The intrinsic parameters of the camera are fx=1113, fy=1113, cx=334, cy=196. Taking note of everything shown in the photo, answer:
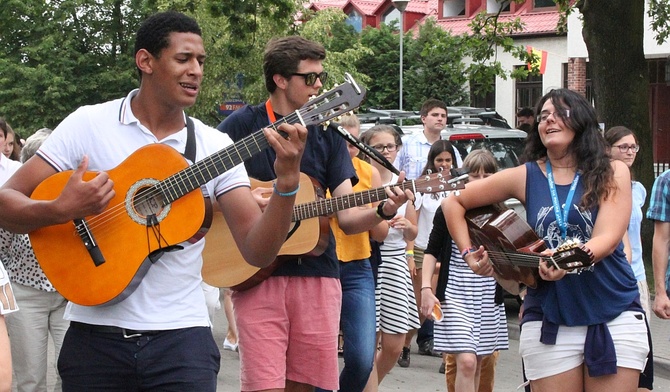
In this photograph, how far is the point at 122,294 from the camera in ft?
12.4

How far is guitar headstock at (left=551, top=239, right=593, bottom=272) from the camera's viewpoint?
4.58m

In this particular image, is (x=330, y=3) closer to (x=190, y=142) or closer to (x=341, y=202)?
(x=341, y=202)

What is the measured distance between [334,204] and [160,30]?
1.83 metres

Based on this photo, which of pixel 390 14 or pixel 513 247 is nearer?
pixel 513 247

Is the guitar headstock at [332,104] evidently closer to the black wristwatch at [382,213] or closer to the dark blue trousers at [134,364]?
the dark blue trousers at [134,364]

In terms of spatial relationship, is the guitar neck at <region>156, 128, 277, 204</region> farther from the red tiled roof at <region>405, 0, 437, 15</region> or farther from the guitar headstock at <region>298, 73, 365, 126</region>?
the red tiled roof at <region>405, 0, 437, 15</region>

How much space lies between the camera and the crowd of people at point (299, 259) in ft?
12.4

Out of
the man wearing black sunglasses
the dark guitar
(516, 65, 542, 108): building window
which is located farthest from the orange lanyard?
(516, 65, 542, 108): building window

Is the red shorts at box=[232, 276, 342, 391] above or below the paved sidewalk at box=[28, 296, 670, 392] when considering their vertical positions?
above

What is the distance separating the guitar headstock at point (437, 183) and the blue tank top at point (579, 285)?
0.62 metres

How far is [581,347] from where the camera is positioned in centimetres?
479

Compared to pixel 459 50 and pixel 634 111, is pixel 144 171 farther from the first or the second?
pixel 459 50

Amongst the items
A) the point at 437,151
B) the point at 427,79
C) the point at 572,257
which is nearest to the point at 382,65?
the point at 427,79

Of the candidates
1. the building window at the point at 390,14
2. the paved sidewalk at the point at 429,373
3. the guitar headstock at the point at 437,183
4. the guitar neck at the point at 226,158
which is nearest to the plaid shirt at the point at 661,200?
the guitar headstock at the point at 437,183
